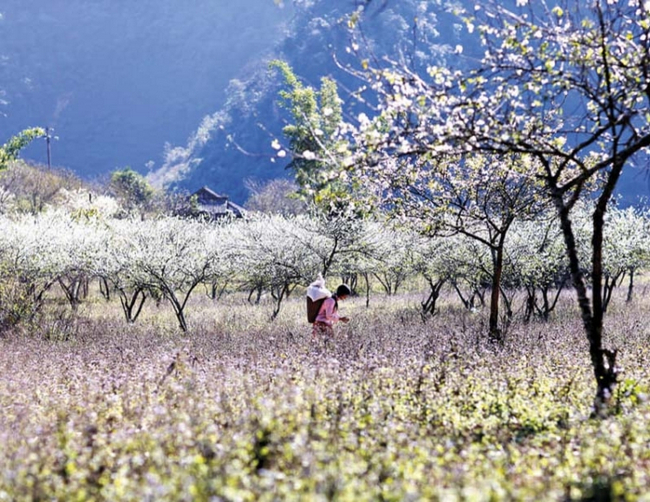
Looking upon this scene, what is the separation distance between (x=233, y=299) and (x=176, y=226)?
10.7 metres

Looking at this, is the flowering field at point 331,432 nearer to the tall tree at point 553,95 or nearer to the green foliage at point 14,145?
the tall tree at point 553,95

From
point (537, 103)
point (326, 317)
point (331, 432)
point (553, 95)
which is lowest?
point (331, 432)

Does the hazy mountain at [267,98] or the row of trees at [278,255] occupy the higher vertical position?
the hazy mountain at [267,98]

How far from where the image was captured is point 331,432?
15.8 ft

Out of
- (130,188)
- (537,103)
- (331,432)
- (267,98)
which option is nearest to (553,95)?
(537,103)

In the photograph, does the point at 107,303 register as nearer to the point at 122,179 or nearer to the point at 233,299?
the point at 233,299

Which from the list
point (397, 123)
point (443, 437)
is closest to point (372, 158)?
point (397, 123)

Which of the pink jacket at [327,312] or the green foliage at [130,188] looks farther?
the green foliage at [130,188]

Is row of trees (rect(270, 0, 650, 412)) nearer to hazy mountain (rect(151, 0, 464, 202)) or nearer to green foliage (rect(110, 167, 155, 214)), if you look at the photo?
green foliage (rect(110, 167, 155, 214))

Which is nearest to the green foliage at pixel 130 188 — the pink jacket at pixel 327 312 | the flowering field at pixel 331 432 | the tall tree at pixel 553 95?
the pink jacket at pixel 327 312

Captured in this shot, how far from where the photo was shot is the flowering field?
371 centimetres

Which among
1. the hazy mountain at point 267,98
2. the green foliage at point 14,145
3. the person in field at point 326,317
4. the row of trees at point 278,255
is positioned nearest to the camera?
the person in field at point 326,317

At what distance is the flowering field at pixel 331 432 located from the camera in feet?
12.2

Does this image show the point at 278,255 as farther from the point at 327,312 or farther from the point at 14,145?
the point at 14,145
